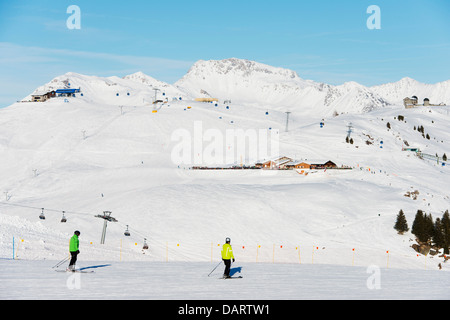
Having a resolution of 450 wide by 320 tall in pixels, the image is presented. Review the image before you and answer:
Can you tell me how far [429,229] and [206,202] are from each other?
24216 millimetres

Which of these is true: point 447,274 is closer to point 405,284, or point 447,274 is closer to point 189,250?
point 405,284

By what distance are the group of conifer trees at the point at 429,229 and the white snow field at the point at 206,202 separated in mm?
1532

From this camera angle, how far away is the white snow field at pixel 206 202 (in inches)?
717

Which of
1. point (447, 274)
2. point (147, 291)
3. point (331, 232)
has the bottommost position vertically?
point (331, 232)

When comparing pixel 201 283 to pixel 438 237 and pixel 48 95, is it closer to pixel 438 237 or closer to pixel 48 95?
pixel 438 237

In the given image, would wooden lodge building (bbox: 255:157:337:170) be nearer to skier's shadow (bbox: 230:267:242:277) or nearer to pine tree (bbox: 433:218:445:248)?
pine tree (bbox: 433:218:445:248)

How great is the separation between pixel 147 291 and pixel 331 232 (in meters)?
37.3

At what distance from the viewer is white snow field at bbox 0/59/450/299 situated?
18.2 m

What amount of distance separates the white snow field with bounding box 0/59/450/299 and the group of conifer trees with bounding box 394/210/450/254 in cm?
153

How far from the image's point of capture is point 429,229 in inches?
1943

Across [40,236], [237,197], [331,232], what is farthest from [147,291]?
[237,197]

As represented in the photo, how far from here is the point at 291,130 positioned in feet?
425

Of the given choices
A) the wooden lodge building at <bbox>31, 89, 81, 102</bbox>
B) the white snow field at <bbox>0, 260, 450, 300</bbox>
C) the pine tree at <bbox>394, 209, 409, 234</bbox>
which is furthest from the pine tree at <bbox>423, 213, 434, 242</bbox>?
the wooden lodge building at <bbox>31, 89, 81, 102</bbox>

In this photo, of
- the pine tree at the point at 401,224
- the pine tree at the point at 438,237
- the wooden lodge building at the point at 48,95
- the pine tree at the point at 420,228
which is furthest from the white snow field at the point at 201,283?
the wooden lodge building at the point at 48,95
